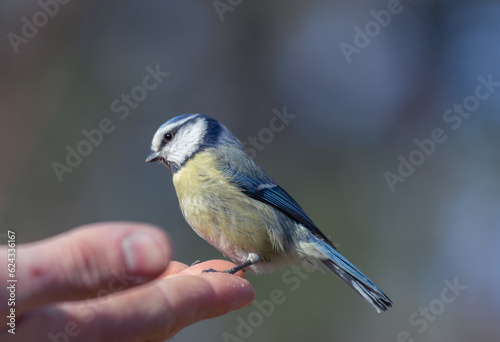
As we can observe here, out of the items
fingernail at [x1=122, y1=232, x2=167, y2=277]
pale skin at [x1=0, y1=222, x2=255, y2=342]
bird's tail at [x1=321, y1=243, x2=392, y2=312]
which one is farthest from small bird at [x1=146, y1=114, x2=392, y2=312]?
fingernail at [x1=122, y1=232, x2=167, y2=277]

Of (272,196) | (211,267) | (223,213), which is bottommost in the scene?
(211,267)

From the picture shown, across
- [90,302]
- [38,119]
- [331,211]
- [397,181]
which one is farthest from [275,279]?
[90,302]

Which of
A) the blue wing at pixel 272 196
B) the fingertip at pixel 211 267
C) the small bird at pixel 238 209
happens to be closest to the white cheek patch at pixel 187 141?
the small bird at pixel 238 209

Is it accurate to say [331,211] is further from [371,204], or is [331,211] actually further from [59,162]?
[59,162]

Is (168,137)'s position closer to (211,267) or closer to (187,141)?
(187,141)

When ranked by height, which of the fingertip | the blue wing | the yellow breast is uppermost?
the blue wing

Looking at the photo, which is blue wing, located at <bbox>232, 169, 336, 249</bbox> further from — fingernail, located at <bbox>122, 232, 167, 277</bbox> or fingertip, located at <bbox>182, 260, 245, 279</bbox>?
fingernail, located at <bbox>122, 232, 167, 277</bbox>

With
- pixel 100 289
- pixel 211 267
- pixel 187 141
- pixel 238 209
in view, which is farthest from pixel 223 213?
pixel 100 289
